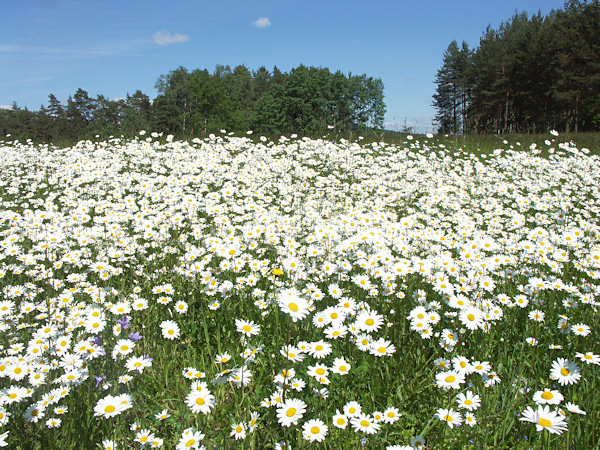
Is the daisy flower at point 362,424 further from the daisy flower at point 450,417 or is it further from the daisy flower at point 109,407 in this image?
the daisy flower at point 109,407

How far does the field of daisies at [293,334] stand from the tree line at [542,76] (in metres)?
24.7

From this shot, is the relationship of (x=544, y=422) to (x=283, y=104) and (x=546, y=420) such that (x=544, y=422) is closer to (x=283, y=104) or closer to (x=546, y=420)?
(x=546, y=420)

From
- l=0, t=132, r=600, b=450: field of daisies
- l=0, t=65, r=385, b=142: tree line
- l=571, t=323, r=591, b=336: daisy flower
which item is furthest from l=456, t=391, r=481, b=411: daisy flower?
l=0, t=65, r=385, b=142: tree line

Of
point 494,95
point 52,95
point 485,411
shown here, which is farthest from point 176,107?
point 485,411

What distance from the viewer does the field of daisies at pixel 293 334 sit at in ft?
7.04

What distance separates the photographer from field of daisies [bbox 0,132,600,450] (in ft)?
7.04

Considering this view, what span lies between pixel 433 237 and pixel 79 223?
5314mm

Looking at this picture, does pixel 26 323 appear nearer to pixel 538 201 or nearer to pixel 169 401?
pixel 169 401

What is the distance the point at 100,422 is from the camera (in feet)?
7.61

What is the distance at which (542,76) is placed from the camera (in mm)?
43375

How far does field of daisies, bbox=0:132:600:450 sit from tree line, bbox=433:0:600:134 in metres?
24.7

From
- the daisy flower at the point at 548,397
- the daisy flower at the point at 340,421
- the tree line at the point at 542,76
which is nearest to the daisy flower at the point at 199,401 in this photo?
the daisy flower at the point at 340,421

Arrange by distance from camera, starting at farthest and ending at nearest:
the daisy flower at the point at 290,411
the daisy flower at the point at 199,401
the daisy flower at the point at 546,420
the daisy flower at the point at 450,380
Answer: the daisy flower at the point at 450,380, the daisy flower at the point at 199,401, the daisy flower at the point at 290,411, the daisy flower at the point at 546,420

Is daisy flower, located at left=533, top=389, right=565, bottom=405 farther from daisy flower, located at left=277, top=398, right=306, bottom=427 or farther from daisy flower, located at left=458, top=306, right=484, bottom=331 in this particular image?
daisy flower, located at left=277, top=398, right=306, bottom=427
